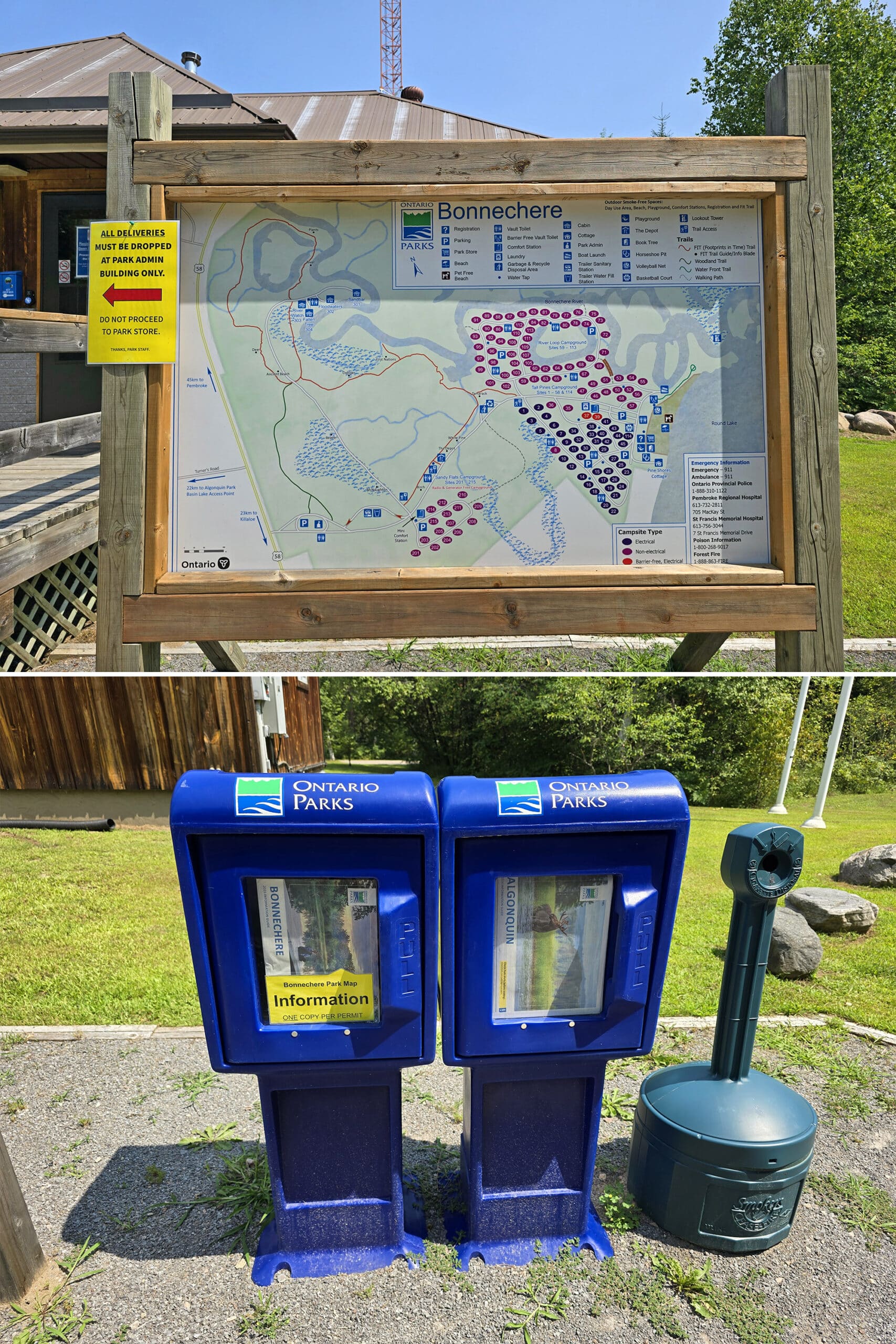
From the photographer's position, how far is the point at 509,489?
3.01 m

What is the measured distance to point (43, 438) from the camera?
546 centimetres

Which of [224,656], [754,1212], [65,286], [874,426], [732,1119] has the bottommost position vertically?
[754,1212]

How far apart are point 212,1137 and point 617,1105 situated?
4.76 ft

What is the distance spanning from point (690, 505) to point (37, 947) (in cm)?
455

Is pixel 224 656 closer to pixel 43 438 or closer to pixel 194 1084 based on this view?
pixel 194 1084

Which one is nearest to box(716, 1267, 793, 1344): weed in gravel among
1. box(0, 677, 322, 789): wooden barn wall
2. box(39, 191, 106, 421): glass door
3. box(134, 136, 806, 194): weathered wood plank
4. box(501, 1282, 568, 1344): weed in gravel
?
box(501, 1282, 568, 1344): weed in gravel

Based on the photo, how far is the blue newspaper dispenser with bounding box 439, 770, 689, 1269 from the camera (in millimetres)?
2279

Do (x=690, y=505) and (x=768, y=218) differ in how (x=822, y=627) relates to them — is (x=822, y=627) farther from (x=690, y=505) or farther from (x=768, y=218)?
(x=768, y=218)

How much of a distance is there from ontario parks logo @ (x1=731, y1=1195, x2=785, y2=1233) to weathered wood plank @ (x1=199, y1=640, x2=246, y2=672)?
2510 millimetres

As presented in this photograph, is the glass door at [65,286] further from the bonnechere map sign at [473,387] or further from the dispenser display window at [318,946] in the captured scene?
the dispenser display window at [318,946]

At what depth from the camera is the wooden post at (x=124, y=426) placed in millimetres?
2883

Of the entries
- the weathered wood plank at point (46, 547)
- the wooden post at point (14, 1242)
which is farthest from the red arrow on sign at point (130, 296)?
the wooden post at point (14, 1242)

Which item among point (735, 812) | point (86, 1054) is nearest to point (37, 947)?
point (86, 1054)

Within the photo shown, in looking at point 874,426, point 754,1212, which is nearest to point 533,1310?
point 754,1212
